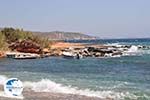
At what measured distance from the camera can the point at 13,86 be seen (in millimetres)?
19828

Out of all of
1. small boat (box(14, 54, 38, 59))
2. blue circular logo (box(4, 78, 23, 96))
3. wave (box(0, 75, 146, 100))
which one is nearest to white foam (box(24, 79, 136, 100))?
wave (box(0, 75, 146, 100))

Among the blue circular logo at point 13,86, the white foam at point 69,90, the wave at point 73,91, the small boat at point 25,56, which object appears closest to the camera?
the blue circular logo at point 13,86

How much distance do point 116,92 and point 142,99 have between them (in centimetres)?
255

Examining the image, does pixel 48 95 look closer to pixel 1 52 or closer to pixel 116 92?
pixel 116 92

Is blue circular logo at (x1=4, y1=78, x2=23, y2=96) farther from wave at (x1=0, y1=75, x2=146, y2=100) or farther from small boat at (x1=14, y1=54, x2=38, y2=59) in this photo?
small boat at (x1=14, y1=54, x2=38, y2=59)

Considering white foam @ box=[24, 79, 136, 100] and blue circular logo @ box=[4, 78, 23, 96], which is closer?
blue circular logo @ box=[4, 78, 23, 96]

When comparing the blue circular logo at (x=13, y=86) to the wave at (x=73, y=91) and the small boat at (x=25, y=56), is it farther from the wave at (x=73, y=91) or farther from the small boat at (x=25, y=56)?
the small boat at (x=25, y=56)

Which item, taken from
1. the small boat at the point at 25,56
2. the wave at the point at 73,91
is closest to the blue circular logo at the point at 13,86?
the wave at the point at 73,91

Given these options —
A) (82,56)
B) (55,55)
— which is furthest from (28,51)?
(82,56)

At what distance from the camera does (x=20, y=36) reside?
9188 cm

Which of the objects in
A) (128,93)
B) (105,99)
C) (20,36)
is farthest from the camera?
(20,36)

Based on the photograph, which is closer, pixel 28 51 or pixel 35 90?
pixel 35 90

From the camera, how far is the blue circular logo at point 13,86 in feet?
64.7

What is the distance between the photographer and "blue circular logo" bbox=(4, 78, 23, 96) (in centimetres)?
1971
